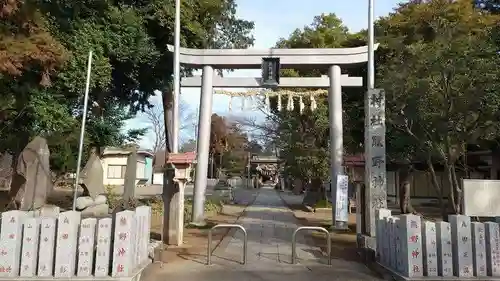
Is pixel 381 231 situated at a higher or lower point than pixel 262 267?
higher

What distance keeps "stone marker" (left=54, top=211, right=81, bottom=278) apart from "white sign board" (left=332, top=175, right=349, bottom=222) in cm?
955

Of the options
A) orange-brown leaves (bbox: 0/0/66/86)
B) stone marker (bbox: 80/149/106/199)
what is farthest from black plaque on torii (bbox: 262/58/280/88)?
orange-brown leaves (bbox: 0/0/66/86)

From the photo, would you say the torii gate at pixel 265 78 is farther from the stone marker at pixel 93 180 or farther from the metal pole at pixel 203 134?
the stone marker at pixel 93 180

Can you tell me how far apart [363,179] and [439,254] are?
16.9ft

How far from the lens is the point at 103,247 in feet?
23.7

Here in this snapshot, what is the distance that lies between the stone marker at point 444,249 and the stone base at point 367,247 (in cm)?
220

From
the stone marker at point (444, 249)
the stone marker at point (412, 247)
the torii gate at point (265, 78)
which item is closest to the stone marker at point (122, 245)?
the stone marker at point (412, 247)

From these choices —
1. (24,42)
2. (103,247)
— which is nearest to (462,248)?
(103,247)

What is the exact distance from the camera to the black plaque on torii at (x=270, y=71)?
15898 millimetres

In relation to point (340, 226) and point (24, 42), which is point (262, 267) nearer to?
point (340, 226)

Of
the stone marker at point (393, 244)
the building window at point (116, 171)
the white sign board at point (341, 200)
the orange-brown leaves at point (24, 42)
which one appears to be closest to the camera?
the stone marker at point (393, 244)

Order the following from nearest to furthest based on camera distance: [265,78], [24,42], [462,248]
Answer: [462,248] → [24,42] → [265,78]

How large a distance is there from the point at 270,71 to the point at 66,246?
10220 millimetres

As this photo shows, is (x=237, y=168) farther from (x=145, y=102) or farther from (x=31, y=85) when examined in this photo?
(x=31, y=85)
